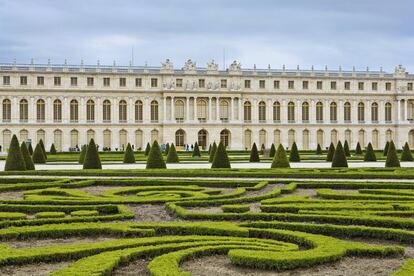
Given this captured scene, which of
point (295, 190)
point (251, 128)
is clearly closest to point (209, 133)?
point (251, 128)

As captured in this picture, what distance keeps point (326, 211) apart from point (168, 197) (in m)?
3.57

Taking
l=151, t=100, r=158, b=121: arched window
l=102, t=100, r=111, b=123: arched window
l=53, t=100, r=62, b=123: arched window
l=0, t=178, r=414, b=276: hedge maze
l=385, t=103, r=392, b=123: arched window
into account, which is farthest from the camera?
l=385, t=103, r=392, b=123: arched window

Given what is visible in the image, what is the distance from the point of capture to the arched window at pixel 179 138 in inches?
2282

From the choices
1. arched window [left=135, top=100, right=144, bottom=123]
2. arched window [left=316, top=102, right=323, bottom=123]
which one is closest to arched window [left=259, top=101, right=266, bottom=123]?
arched window [left=316, top=102, right=323, bottom=123]

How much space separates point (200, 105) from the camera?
5884 centimetres

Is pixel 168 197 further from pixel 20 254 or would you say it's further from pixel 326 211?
pixel 20 254

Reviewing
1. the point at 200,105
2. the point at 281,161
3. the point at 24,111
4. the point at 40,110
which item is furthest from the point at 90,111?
the point at 281,161

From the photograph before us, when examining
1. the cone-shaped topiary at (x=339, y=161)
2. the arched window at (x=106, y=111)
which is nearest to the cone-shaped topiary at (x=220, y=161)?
the cone-shaped topiary at (x=339, y=161)

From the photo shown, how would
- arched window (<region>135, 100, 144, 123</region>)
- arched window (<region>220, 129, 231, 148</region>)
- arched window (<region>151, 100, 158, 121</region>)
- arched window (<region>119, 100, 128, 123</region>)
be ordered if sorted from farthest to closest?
arched window (<region>220, 129, 231, 148</region>), arched window (<region>151, 100, 158, 121</region>), arched window (<region>135, 100, 144, 123</region>), arched window (<region>119, 100, 128, 123</region>)

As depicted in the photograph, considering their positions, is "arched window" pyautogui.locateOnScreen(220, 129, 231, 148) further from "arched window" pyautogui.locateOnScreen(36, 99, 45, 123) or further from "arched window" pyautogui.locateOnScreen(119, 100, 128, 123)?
"arched window" pyautogui.locateOnScreen(36, 99, 45, 123)

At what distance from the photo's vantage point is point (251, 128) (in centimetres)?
6009

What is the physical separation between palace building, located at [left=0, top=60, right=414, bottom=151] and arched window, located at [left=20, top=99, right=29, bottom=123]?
0.30ft

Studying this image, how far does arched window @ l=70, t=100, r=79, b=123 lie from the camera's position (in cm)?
5703

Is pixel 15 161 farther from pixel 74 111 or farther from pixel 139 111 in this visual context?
pixel 139 111
